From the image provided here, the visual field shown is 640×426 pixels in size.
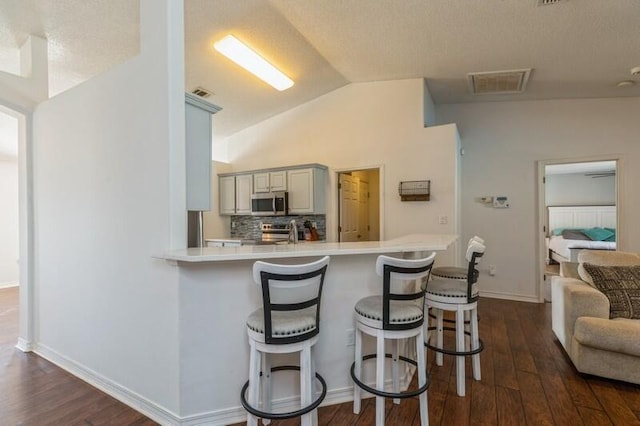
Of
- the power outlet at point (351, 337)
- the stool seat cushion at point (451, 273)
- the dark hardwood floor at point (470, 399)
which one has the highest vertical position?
the stool seat cushion at point (451, 273)

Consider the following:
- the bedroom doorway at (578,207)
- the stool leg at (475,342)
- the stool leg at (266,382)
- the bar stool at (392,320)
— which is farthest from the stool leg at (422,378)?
the bedroom doorway at (578,207)

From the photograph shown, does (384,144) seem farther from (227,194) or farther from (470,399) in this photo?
(470,399)

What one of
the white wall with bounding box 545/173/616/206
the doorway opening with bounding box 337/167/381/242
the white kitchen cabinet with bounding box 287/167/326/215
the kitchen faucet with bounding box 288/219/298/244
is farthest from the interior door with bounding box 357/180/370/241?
the white wall with bounding box 545/173/616/206

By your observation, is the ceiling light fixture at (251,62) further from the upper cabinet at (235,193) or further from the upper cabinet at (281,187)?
the upper cabinet at (235,193)

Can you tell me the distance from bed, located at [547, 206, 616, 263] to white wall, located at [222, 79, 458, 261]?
12.8ft

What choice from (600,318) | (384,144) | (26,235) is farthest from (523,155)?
(26,235)

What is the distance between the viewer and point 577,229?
282 inches

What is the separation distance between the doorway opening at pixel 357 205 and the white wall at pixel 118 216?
3.03 m

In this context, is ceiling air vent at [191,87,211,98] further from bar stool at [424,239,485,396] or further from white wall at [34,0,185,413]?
bar stool at [424,239,485,396]

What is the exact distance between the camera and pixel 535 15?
2459 mm

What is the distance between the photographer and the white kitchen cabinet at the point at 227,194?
5.53 metres

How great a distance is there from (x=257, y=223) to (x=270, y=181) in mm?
974

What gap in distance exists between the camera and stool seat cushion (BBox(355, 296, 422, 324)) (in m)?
1.70

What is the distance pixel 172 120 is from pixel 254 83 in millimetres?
2530
